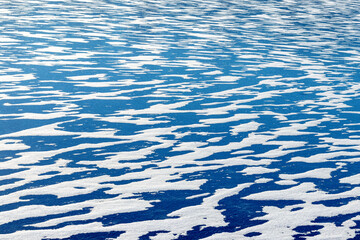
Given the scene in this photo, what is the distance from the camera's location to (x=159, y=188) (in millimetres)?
11398

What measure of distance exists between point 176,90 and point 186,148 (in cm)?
602

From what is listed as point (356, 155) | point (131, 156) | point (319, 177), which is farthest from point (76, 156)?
point (356, 155)

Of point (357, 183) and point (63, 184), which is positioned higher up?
point (63, 184)

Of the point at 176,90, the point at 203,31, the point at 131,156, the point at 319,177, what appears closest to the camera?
the point at 319,177

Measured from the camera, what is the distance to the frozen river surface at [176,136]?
33.2 ft

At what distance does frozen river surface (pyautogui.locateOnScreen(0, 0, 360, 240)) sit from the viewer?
10.1 m

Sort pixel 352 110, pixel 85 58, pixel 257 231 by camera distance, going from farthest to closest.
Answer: pixel 85 58
pixel 352 110
pixel 257 231

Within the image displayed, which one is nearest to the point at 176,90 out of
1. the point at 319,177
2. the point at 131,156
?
the point at 131,156

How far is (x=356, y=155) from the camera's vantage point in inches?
549

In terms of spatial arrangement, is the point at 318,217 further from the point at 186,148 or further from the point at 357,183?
the point at 186,148

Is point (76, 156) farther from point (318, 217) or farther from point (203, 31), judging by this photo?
point (203, 31)

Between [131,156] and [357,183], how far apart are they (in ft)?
14.0

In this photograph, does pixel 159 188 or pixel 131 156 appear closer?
pixel 159 188

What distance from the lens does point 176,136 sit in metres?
14.8
